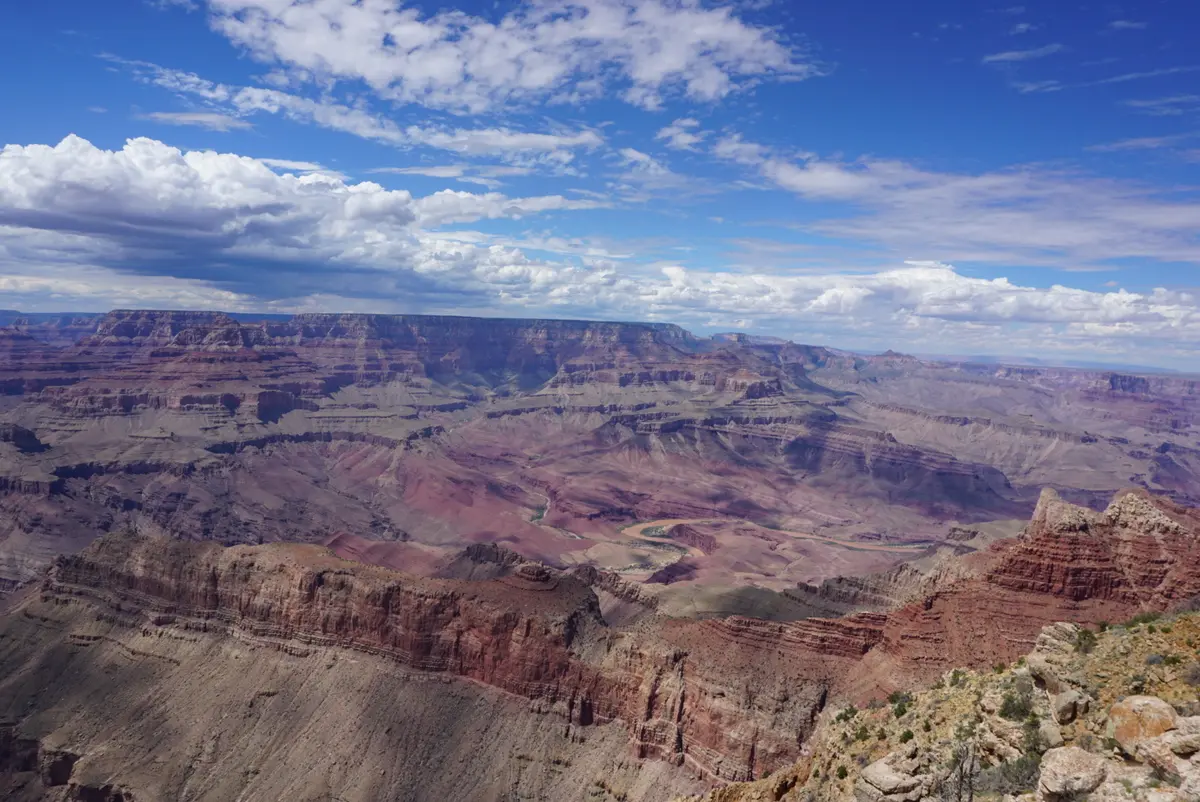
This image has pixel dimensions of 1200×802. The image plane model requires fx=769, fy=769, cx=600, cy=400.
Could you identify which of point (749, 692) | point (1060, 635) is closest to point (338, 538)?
point (749, 692)

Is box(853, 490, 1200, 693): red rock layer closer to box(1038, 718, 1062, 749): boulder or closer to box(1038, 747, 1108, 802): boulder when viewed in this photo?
box(1038, 718, 1062, 749): boulder

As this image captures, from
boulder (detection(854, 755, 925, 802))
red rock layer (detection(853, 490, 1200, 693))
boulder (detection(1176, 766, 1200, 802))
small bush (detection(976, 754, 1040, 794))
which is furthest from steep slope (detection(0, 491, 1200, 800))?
boulder (detection(1176, 766, 1200, 802))

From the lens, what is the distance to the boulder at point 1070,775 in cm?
1534

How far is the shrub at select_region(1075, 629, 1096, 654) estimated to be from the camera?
25703 mm

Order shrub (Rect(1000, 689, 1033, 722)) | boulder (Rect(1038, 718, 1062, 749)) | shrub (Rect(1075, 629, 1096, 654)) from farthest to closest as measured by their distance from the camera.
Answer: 1. shrub (Rect(1075, 629, 1096, 654))
2. shrub (Rect(1000, 689, 1033, 722))
3. boulder (Rect(1038, 718, 1062, 749))

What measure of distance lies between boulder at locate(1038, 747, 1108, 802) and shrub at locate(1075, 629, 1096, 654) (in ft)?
35.8

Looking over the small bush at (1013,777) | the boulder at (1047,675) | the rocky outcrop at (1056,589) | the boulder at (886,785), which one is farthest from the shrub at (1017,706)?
the rocky outcrop at (1056,589)

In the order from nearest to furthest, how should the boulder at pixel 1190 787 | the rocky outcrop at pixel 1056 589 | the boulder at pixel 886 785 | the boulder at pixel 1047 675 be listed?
the boulder at pixel 1190 787 → the boulder at pixel 886 785 → the boulder at pixel 1047 675 → the rocky outcrop at pixel 1056 589

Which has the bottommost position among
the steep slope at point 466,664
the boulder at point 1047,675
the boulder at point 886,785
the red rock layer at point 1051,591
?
the steep slope at point 466,664

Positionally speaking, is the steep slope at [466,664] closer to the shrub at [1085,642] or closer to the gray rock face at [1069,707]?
the shrub at [1085,642]

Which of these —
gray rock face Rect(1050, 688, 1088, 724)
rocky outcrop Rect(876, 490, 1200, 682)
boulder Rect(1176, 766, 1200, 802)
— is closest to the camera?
boulder Rect(1176, 766, 1200, 802)

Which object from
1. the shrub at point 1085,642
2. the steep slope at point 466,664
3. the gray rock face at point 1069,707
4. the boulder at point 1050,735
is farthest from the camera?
the steep slope at point 466,664

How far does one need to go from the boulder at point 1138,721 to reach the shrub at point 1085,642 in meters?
8.65

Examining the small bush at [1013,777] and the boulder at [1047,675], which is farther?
the boulder at [1047,675]
